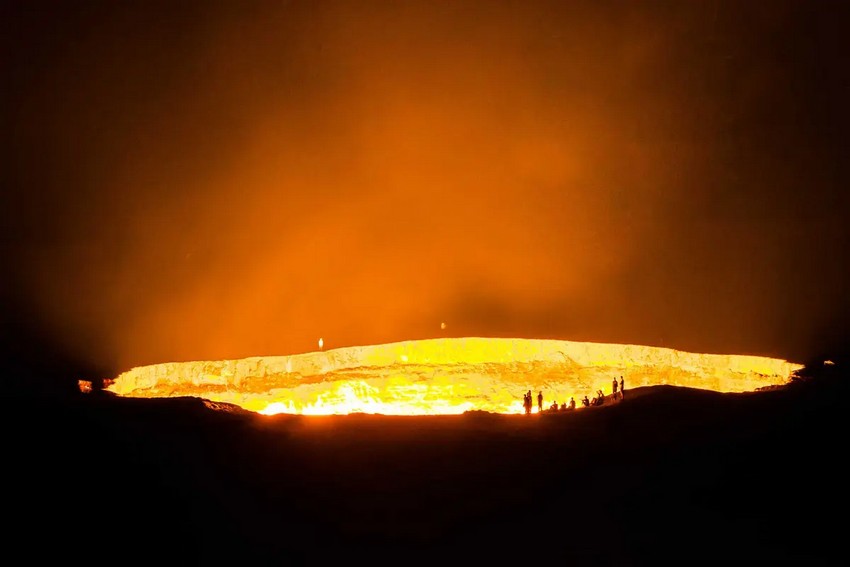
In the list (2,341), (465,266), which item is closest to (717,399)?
(465,266)

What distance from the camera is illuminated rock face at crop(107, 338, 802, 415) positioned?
7.82 meters

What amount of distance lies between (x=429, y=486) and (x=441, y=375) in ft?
10.5

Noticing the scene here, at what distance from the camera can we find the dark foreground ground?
5.12m

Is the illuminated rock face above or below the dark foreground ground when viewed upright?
above

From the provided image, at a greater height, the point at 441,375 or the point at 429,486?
the point at 441,375

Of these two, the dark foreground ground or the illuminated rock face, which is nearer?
the dark foreground ground

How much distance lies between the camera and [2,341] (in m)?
10.8

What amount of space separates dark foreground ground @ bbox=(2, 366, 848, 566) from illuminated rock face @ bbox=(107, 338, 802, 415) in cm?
166

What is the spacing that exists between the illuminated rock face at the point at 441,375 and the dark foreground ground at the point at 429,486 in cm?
166

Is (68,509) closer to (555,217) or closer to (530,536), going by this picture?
(530,536)

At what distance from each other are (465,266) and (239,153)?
3.89 metres

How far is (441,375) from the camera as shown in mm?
8602

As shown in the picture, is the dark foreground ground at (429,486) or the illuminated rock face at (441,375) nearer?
the dark foreground ground at (429,486)

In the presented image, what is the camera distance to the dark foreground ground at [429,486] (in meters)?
5.12
